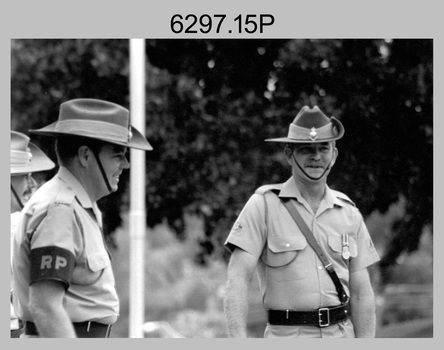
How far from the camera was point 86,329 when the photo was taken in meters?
3.84

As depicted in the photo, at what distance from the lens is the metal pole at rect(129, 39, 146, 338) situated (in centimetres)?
689

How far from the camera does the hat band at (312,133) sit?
5.40m

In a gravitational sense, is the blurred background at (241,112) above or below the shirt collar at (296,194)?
above

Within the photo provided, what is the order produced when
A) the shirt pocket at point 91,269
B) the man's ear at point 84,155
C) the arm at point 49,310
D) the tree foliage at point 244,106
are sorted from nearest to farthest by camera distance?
the arm at point 49,310 < the shirt pocket at point 91,269 < the man's ear at point 84,155 < the tree foliage at point 244,106

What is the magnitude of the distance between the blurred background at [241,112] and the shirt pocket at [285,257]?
101 inches

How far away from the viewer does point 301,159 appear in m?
5.35

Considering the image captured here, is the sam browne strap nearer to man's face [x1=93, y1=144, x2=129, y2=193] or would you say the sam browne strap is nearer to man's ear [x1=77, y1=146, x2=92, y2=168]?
man's face [x1=93, y1=144, x2=129, y2=193]

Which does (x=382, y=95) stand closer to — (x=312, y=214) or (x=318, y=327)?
(x=312, y=214)

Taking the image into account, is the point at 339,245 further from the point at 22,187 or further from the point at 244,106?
the point at 244,106

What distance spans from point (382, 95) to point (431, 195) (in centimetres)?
108

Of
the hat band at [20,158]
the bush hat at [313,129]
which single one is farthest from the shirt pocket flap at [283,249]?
the hat band at [20,158]

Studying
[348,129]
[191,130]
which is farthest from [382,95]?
[191,130]

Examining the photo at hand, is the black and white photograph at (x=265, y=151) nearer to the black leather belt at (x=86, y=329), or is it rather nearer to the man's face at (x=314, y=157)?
the man's face at (x=314, y=157)

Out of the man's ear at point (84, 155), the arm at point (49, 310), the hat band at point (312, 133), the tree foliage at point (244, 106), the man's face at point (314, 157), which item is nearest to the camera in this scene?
the arm at point (49, 310)
